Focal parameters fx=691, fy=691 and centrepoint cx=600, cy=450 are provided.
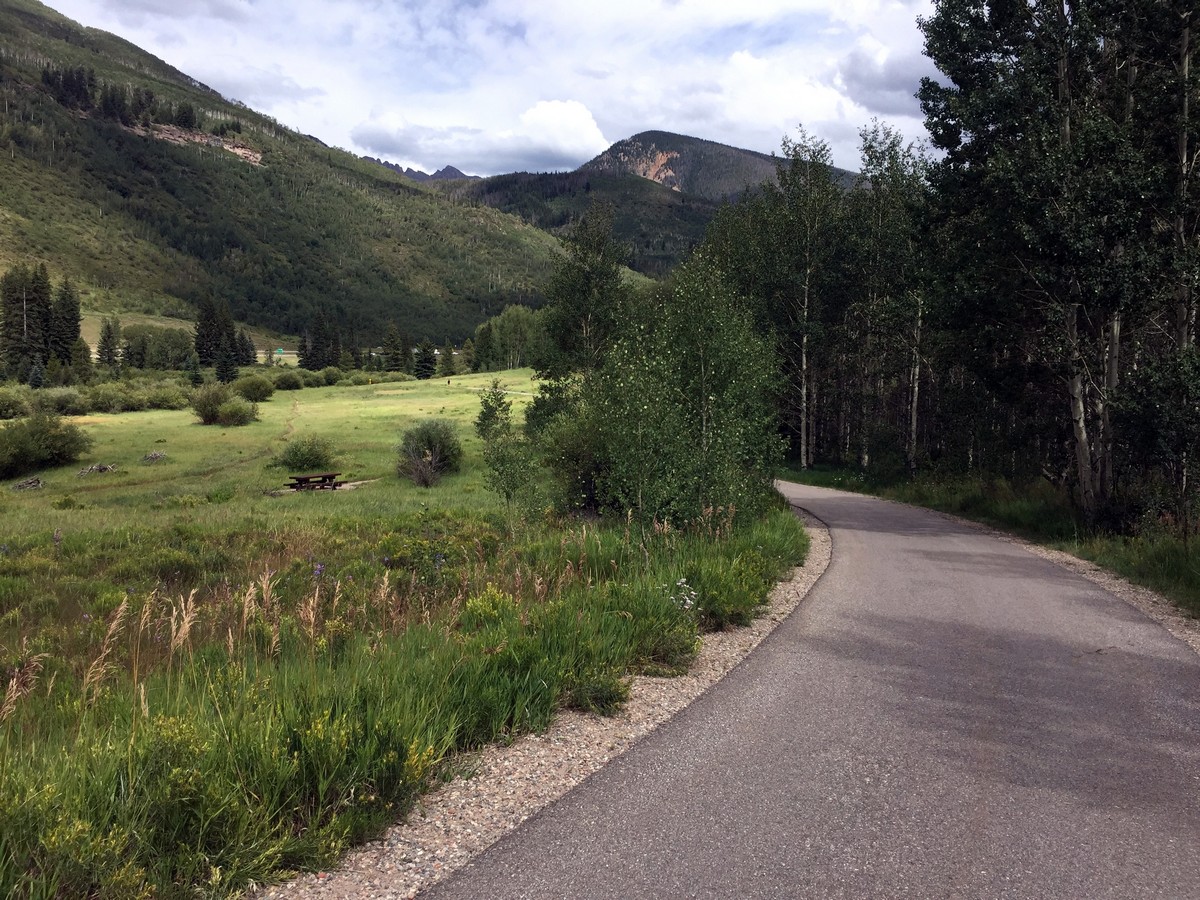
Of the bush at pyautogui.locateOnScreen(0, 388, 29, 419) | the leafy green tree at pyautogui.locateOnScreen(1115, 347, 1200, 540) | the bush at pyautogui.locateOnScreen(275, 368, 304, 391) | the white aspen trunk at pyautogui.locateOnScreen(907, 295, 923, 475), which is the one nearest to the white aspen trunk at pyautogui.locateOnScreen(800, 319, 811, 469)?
the white aspen trunk at pyautogui.locateOnScreen(907, 295, 923, 475)

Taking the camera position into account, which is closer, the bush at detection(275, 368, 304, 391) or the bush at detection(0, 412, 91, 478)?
the bush at detection(0, 412, 91, 478)

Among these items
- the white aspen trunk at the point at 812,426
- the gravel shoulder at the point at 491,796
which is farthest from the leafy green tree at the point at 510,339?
the gravel shoulder at the point at 491,796

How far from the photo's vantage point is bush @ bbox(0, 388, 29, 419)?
56841 mm

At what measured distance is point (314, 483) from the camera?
130 ft

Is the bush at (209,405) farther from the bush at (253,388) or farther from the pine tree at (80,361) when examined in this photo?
the pine tree at (80,361)

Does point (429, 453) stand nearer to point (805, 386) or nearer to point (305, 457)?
point (305, 457)

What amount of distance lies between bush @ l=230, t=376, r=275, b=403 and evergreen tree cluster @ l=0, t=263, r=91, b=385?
25708mm

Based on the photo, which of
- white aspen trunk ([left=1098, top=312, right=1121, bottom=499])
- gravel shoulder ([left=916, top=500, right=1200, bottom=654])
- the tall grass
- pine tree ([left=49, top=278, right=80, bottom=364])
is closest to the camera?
the tall grass

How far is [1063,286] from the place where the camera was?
51.6 ft

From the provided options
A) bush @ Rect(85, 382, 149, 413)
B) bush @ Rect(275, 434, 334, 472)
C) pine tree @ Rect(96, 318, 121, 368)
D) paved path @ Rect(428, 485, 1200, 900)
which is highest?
pine tree @ Rect(96, 318, 121, 368)

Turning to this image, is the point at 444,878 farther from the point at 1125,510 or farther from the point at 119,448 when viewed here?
the point at 119,448

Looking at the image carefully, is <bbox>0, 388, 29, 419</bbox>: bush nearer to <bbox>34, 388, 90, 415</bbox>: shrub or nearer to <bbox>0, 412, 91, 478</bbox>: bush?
<bbox>34, 388, 90, 415</bbox>: shrub

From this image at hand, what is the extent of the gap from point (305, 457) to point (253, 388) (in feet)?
127

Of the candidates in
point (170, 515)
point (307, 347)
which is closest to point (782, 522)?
point (170, 515)
